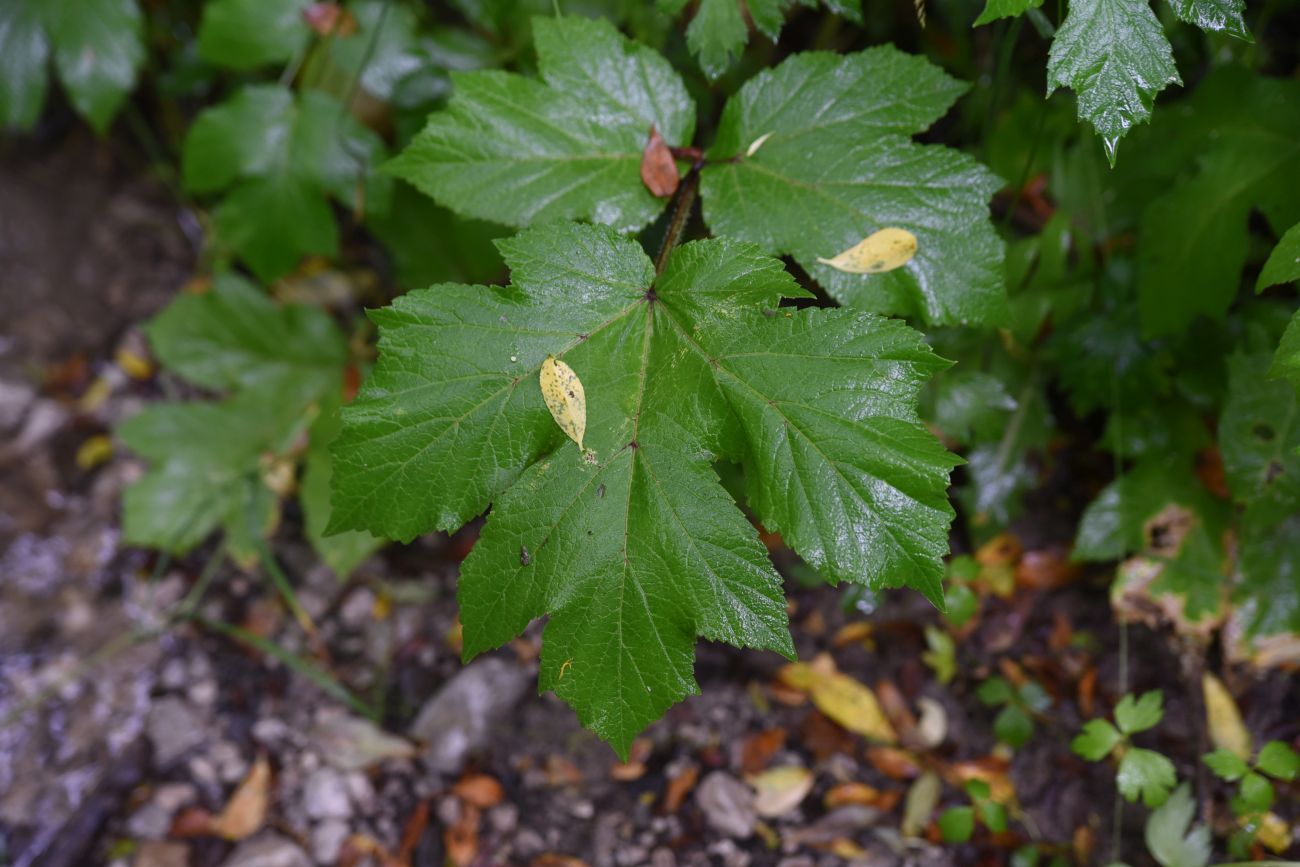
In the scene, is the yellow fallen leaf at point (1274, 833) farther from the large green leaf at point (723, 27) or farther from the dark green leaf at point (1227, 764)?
the large green leaf at point (723, 27)

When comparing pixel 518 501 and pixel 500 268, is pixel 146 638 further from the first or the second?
pixel 518 501

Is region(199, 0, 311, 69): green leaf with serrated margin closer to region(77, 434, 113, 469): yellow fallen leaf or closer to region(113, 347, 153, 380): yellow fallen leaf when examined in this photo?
region(113, 347, 153, 380): yellow fallen leaf

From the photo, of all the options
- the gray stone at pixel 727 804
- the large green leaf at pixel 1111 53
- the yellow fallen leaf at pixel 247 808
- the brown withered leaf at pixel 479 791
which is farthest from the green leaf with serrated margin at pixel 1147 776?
the yellow fallen leaf at pixel 247 808

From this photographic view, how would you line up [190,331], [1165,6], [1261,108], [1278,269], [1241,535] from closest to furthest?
[1278,269], [1261,108], [1241,535], [1165,6], [190,331]

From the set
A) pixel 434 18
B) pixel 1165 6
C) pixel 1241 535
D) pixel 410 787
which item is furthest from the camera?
pixel 434 18

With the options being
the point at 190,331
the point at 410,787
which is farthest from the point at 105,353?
the point at 410,787

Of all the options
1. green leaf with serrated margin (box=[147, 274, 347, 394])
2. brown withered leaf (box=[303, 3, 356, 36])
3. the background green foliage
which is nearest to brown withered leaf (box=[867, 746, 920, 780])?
the background green foliage
